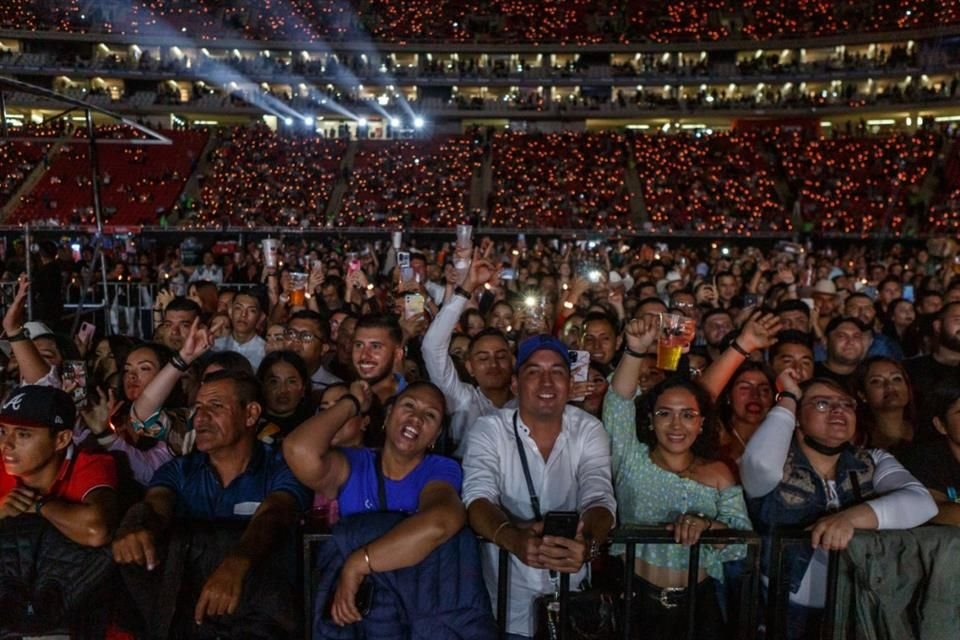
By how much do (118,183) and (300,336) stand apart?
3527 centimetres

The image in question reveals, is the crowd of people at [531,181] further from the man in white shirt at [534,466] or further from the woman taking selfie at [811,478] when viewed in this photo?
the man in white shirt at [534,466]

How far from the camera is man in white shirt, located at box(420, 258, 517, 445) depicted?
4648 millimetres

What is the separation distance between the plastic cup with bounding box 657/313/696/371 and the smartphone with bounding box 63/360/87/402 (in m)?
3.13

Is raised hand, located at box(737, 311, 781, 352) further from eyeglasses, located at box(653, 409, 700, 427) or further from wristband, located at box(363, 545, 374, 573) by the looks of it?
wristband, located at box(363, 545, 374, 573)

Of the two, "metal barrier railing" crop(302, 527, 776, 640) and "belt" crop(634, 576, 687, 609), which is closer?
"metal barrier railing" crop(302, 527, 776, 640)

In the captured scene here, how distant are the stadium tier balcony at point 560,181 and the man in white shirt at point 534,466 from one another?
96.1 feet

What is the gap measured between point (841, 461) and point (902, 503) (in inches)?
18.3

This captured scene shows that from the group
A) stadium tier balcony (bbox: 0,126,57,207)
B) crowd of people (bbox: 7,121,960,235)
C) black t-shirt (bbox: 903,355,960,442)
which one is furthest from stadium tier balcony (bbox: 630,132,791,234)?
stadium tier balcony (bbox: 0,126,57,207)

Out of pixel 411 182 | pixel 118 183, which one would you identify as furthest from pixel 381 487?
pixel 118 183

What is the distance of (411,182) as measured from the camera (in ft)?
121

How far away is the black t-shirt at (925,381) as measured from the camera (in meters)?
4.82

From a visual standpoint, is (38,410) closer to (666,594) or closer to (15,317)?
(15,317)

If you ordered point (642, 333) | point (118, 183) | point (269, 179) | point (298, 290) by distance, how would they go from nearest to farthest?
point (642, 333)
point (298, 290)
point (118, 183)
point (269, 179)

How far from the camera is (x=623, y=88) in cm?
4862
